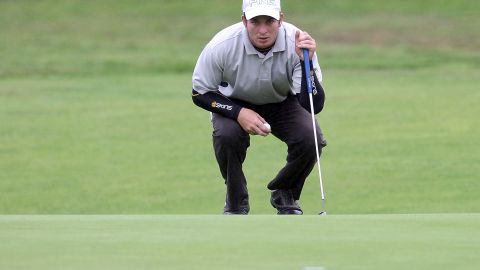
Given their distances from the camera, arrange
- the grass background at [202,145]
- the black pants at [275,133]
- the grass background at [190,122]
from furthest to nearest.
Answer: the grass background at [190,122] → the black pants at [275,133] → the grass background at [202,145]

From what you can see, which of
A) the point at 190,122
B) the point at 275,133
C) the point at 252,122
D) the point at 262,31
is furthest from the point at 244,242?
the point at 190,122

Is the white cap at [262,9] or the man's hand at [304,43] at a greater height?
the white cap at [262,9]

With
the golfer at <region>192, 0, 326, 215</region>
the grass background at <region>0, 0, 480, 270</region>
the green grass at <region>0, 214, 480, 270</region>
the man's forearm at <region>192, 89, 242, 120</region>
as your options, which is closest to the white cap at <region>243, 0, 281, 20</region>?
the golfer at <region>192, 0, 326, 215</region>

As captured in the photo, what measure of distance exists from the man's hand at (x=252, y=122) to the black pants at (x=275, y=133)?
14 cm

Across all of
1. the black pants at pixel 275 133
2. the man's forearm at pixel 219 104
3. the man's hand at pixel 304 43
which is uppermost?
the man's hand at pixel 304 43

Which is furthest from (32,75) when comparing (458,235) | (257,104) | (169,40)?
(458,235)

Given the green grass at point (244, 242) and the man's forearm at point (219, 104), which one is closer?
the green grass at point (244, 242)

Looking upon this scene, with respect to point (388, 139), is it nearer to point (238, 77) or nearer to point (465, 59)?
point (238, 77)

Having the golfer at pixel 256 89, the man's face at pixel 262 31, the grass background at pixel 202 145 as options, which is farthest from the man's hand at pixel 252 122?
the grass background at pixel 202 145

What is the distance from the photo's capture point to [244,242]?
16.5 feet

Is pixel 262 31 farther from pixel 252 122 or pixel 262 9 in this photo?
pixel 252 122

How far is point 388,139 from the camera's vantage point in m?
15.2

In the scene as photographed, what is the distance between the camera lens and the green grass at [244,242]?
15.1 feet

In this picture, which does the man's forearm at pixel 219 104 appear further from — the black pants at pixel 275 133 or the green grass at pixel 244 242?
the green grass at pixel 244 242
